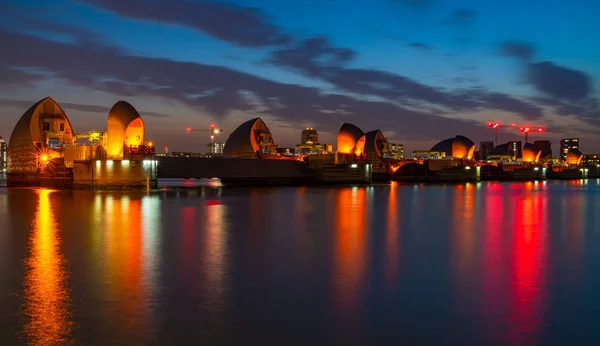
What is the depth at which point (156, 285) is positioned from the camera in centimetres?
1109

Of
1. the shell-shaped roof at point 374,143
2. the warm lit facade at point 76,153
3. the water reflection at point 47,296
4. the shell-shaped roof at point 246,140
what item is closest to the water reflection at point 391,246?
the water reflection at point 47,296

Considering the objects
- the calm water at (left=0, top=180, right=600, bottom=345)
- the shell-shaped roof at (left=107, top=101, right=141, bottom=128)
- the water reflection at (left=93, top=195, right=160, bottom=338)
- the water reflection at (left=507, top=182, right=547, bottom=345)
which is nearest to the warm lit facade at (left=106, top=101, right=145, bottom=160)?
the shell-shaped roof at (left=107, top=101, right=141, bottom=128)

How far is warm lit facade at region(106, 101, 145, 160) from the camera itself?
53.0m

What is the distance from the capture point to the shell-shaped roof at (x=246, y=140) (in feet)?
292

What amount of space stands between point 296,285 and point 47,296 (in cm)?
460

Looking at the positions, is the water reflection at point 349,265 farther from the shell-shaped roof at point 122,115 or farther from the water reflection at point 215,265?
the shell-shaped roof at point 122,115

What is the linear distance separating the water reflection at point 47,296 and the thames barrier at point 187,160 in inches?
1453

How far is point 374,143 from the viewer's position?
11369 cm

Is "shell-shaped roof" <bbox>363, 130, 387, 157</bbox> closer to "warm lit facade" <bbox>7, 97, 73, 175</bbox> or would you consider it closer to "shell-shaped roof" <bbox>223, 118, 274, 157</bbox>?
"shell-shaped roof" <bbox>223, 118, 274, 157</bbox>

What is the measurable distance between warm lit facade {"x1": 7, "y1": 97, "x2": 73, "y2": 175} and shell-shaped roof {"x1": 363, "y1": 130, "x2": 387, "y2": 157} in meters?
62.2

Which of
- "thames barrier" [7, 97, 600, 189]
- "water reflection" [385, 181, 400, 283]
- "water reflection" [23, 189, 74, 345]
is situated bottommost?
"water reflection" [385, 181, 400, 283]

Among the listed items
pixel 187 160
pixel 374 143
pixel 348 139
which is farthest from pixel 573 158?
pixel 187 160

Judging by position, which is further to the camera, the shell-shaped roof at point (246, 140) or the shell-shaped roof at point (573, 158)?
the shell-shaped roof at point (573, 158)

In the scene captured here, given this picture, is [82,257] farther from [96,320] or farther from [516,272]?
[516,272]
